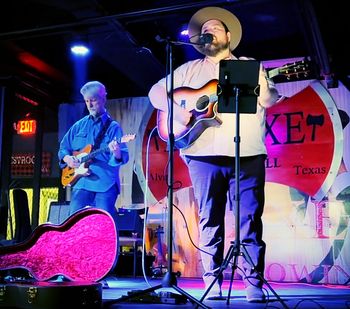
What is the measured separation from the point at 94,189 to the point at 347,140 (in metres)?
2.82

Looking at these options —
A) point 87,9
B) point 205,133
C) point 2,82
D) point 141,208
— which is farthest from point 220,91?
point 2,82

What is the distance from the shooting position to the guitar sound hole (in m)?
3.69

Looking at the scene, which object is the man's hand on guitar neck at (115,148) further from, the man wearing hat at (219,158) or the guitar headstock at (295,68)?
the guitar headstock at (295,68)

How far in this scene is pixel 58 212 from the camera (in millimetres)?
5234

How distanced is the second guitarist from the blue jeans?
1.25 m

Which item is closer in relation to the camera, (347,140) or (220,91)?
(220,91)

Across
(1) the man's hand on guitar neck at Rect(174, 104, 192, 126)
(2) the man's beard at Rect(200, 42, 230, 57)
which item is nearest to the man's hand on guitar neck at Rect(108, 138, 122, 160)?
(1) the man's hand on guitar neck at Rect(174, 104, 192, 126)

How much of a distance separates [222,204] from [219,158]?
333 millimetres

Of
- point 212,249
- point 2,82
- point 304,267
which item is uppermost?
point 2,82

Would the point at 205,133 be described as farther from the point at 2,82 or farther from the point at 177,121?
the point at 2,82

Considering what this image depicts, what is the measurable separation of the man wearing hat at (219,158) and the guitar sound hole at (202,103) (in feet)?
0.13

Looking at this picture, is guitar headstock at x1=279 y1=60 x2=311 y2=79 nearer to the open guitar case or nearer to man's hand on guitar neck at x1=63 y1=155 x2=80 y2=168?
the open guitar case

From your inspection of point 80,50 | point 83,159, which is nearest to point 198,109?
point 83,159

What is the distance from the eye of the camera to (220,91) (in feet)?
10.0
